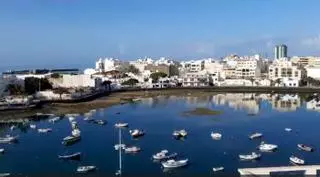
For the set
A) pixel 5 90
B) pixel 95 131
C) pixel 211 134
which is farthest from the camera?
pixel 5 90

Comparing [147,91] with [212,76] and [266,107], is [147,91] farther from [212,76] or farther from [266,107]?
[266,107]

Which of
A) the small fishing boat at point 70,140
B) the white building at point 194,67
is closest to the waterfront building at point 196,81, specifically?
the white building at point 194,67

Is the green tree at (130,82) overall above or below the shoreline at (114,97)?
above

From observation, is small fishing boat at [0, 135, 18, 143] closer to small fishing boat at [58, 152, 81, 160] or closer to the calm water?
the calm water

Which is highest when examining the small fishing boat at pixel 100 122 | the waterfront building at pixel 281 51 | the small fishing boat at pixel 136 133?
the waterfront building at pixel 281 51

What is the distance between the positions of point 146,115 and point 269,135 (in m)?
10.1

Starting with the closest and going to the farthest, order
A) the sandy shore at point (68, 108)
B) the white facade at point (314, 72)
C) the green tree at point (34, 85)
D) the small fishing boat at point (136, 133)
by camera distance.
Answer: the small fishing boat at point (136, 133) → the sandy shore at point (68, 108) → the green tree at point (34, 85) → the white facade at point (314, 72)

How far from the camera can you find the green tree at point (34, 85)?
38281 millimetres

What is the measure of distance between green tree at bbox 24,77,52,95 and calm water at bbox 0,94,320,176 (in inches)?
333

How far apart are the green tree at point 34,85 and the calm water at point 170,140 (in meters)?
8.45

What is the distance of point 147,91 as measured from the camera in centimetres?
4862

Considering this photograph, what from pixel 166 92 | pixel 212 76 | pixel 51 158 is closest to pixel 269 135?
pixel 51 158

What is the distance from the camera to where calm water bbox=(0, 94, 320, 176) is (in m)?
15.0

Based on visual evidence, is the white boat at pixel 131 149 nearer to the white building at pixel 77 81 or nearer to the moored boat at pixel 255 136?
the moored boat at pixel 255 136
